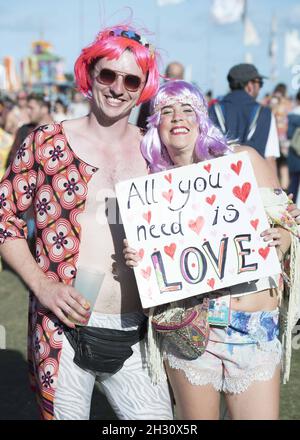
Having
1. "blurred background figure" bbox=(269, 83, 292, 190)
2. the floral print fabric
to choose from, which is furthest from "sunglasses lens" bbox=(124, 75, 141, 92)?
"blurred background figure" bbox=(269, 83, 292, 190)

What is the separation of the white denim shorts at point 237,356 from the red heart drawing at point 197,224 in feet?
1.09

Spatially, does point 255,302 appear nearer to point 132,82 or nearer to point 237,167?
point 237,167

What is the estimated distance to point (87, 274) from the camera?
7.24 feet

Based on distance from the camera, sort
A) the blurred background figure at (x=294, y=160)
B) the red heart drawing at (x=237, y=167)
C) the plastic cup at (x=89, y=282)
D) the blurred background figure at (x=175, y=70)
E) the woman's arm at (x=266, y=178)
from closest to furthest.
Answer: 1. the plastic cup at (x=89, y=282)
2. the red heart drawing at (x=237, y=167)
3. the woman's arm at (x=266, y=178)
4. the blurred background figure at (x=175, y=70)
5. the blurred background figure at (x=294, y=160)

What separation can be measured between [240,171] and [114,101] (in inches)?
20.4

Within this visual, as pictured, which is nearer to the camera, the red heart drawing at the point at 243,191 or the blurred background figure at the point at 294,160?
the red heart drawing at the point at 243,191

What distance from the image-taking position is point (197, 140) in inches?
95.4

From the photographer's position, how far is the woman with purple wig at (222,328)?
2.37m

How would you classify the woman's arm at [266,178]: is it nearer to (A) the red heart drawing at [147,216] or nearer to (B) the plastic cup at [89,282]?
(A) the red heart drawing at [147,216]

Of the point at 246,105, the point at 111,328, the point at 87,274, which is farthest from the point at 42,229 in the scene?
the point at 246,105

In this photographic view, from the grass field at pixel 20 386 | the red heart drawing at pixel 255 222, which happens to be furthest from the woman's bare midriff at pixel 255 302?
the grass field at pixel 20 386

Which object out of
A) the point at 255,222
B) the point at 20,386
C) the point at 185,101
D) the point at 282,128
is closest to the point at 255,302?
the point at 255,222
